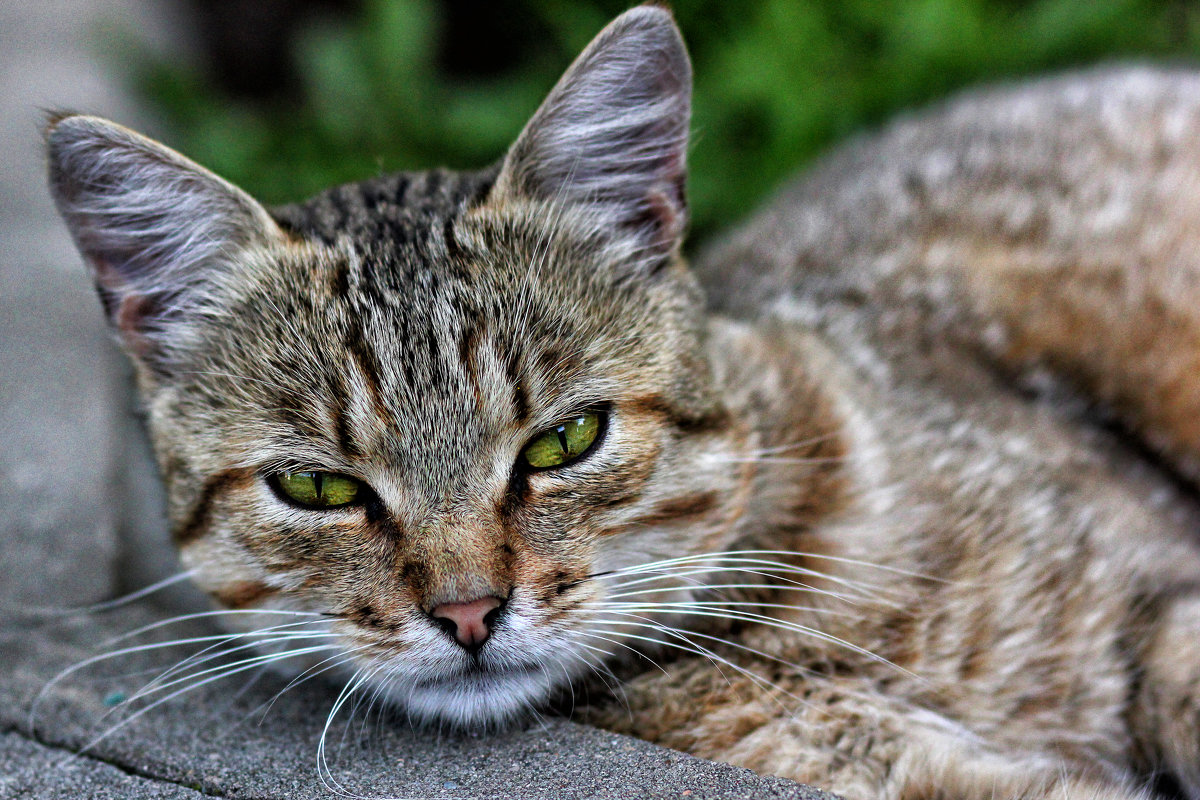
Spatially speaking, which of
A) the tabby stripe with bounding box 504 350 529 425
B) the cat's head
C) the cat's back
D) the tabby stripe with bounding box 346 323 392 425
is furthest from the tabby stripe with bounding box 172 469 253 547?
the cat's back

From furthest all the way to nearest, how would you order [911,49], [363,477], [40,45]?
[40,45], [911,49], [363,477]

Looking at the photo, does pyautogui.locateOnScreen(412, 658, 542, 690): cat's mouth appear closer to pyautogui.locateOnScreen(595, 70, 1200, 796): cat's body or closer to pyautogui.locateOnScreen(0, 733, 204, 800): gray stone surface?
pyautogui.locateOnScreen(595, 70, 1200, 796): cat's body

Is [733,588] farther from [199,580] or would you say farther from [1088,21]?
[1088,21]

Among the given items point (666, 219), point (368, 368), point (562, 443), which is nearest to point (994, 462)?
point (666, 219)

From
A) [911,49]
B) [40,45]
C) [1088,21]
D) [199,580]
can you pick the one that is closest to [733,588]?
[199,580]

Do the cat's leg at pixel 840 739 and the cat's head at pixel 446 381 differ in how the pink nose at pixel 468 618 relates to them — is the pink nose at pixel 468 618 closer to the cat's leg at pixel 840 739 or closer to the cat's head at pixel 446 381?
the cat's head at pixel 446 381

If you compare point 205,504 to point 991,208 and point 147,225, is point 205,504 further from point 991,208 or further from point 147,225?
point 991,208

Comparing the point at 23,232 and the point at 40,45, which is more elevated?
the point at 40,45
